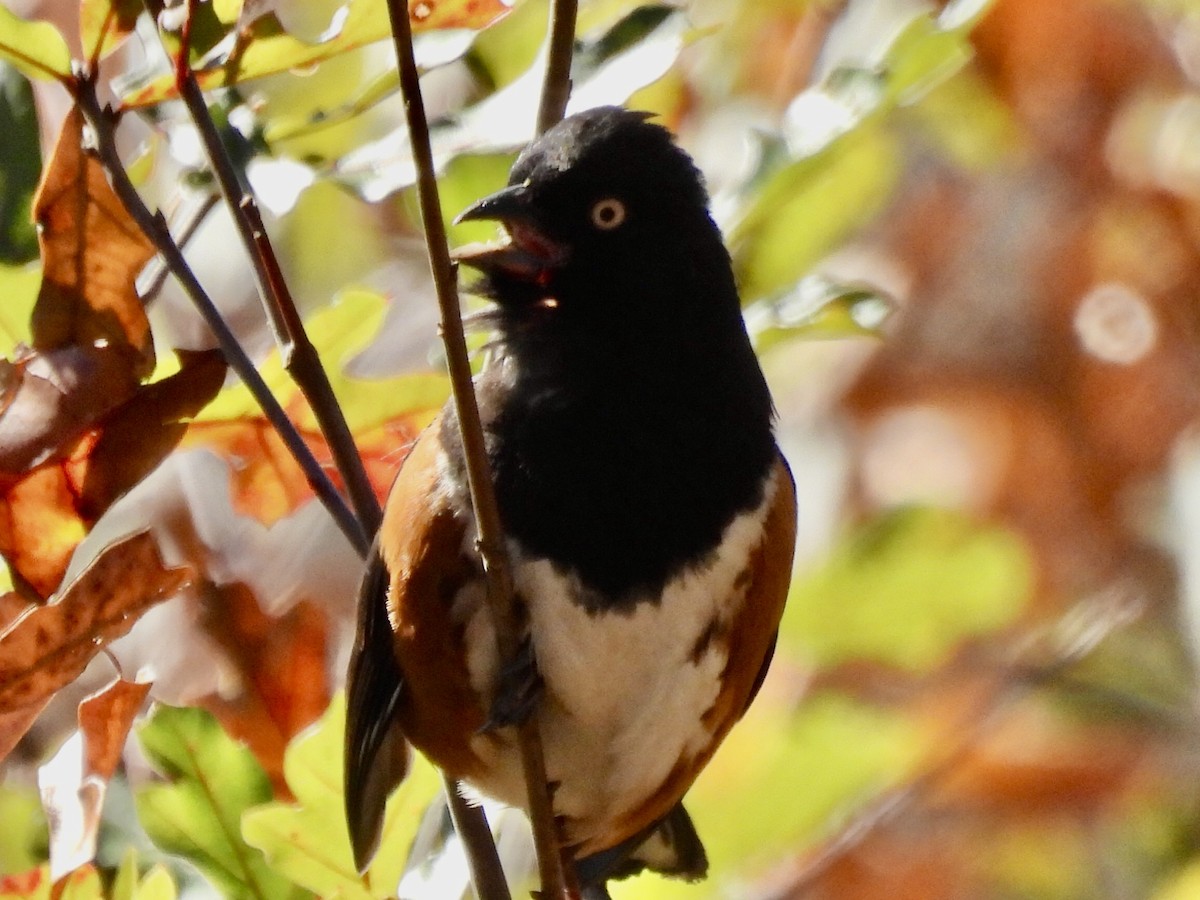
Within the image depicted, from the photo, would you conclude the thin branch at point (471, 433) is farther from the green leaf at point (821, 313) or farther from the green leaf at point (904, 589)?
the green leaf at point (904, 589)

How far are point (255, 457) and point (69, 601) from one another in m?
0.45


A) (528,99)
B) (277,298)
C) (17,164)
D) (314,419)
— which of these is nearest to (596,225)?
(528,99)

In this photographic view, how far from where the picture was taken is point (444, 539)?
1675 mm

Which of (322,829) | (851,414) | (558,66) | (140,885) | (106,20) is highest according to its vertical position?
(106,20)

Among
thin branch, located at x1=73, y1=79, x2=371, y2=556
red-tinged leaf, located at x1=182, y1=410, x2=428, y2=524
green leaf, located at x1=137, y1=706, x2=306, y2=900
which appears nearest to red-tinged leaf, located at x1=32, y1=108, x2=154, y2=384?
thin branch, located at x1=73, y1=79, x2=371, y2=556

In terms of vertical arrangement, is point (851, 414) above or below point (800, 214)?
below

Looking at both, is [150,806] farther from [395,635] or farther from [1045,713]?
[1045,713]

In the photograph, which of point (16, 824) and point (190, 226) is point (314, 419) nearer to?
point (190, 226)

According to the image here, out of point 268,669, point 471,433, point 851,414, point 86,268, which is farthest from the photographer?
point 851,414

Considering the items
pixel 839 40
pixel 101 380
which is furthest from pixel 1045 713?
pixel 101 380

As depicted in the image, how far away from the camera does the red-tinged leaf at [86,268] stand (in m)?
1.43

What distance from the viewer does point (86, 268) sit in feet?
4.74

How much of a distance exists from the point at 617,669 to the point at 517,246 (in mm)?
469

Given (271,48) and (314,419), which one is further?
(314,419)
